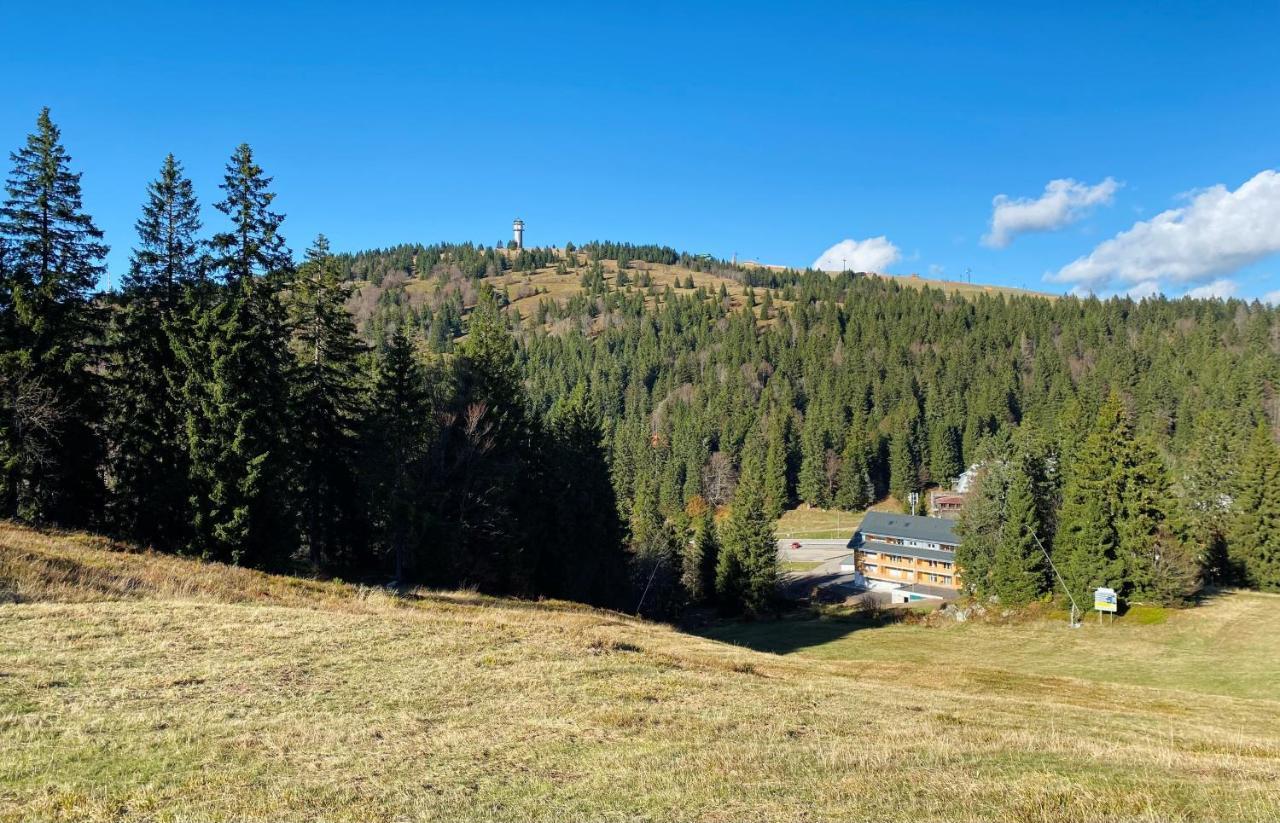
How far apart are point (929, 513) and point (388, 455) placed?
103659 millimetres

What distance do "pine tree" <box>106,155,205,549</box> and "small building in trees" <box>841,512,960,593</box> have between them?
75014mm

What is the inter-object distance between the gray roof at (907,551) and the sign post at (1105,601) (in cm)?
2949

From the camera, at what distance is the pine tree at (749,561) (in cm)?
6594

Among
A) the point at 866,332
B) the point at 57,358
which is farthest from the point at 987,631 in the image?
the point at 866,332

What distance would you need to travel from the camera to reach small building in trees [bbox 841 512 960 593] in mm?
85188

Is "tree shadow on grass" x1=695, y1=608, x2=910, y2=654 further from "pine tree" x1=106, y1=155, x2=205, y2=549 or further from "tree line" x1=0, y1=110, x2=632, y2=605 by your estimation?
"pine tree" x1=106, y1=155, x2=205, y2=549

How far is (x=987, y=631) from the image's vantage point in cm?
5338

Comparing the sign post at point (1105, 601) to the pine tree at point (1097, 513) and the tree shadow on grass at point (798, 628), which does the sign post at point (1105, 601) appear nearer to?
the pine tree at point (1097, 513)

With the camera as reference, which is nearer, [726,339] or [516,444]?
[516,444]

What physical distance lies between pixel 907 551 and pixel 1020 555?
27043 millimetres

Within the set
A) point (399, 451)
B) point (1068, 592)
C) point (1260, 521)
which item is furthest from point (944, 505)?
point (399, 451)

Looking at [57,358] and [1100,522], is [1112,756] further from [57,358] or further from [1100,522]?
[1100,522]

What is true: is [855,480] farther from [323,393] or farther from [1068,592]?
[323,393]

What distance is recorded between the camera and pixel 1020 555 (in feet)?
196
